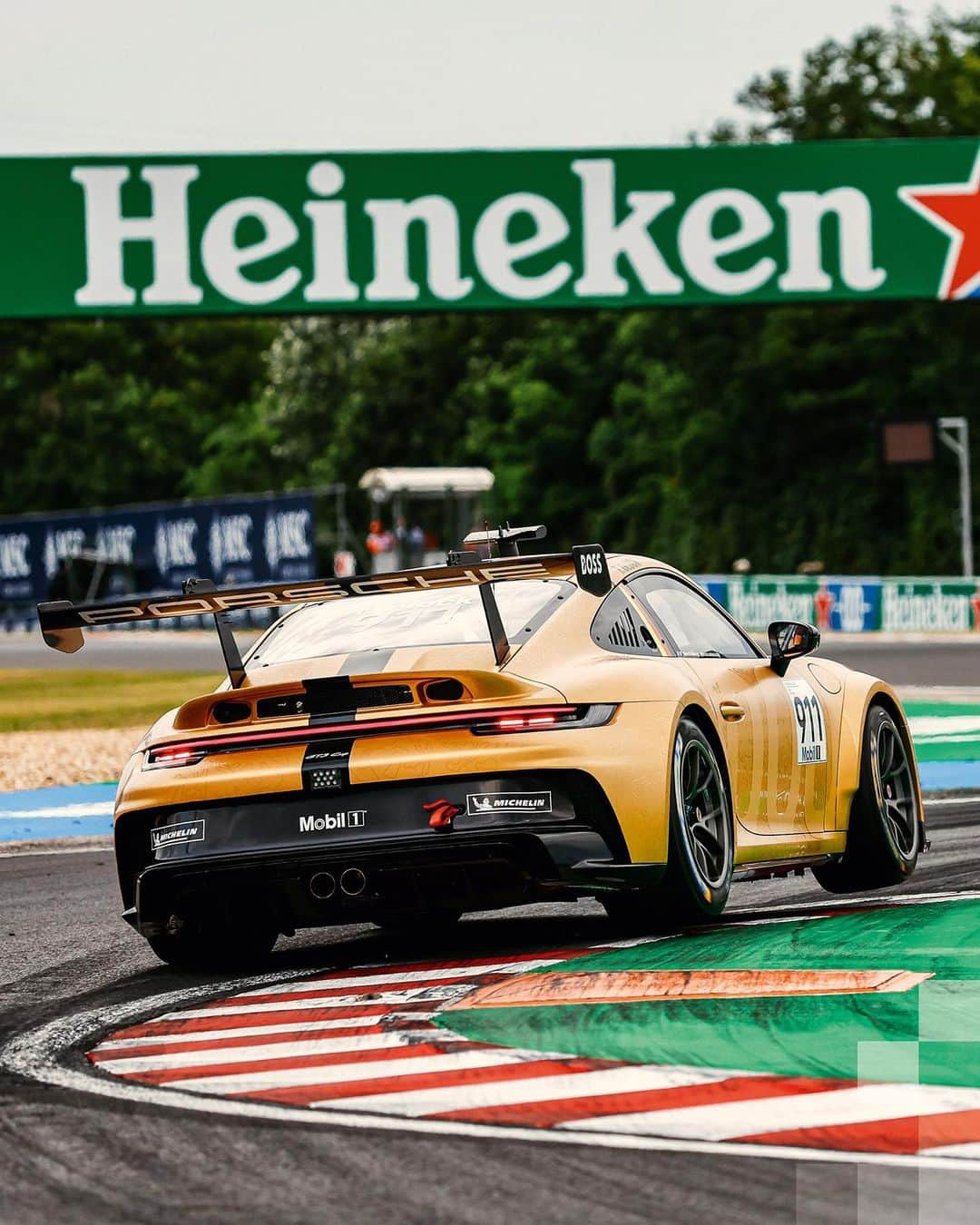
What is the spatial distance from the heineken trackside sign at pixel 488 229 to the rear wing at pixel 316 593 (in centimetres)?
1607

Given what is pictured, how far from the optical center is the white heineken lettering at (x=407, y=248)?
24828mm

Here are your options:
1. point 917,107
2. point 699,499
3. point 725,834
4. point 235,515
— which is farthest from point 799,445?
point 725,834

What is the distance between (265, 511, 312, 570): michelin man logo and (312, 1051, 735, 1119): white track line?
4802 cm

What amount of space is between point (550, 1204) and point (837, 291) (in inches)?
841

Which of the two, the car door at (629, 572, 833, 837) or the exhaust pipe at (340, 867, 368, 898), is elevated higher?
the car door at (629, 572, 833, 837)

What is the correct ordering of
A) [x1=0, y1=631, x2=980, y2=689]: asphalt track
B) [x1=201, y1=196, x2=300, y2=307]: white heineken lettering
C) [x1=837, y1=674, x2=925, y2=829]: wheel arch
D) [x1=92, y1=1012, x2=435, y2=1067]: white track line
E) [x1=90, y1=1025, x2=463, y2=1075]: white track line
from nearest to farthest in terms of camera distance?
1. [x1=90, y1=1025, x2=463, y2=1075]: white track line
2. [x1=92, y1=1012, x2=435, y2=1067]: white track line
3. [x1=837, y1=674, x2=925, y2=829]: wheel arch
4. [x1=201, y1=196, x2=300, y2=307]: white heineken lettering
5. [x1=0, y1=631, x2=980, y2=689]: asphalt track

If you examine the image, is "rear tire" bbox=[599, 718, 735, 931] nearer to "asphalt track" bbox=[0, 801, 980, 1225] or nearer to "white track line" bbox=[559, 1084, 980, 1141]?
"asphalt track" bbox=[0, 801, 980, 1225]

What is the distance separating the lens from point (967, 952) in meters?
8.07

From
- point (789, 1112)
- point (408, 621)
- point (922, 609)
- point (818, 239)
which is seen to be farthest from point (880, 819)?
point (922, 609)

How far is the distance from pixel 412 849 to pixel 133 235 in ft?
57.0

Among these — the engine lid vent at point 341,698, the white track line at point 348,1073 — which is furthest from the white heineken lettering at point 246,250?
the white track line at point 348,1073

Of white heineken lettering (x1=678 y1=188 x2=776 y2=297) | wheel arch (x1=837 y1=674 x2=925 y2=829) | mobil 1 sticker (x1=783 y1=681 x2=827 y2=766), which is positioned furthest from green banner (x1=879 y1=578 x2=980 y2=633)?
mobil 1 sticker (x1=783 y1=681 x2=827 y2=766)

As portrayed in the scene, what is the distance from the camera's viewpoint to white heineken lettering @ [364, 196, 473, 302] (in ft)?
81.5

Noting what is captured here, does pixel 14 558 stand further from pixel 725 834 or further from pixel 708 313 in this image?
pixel 725 834
